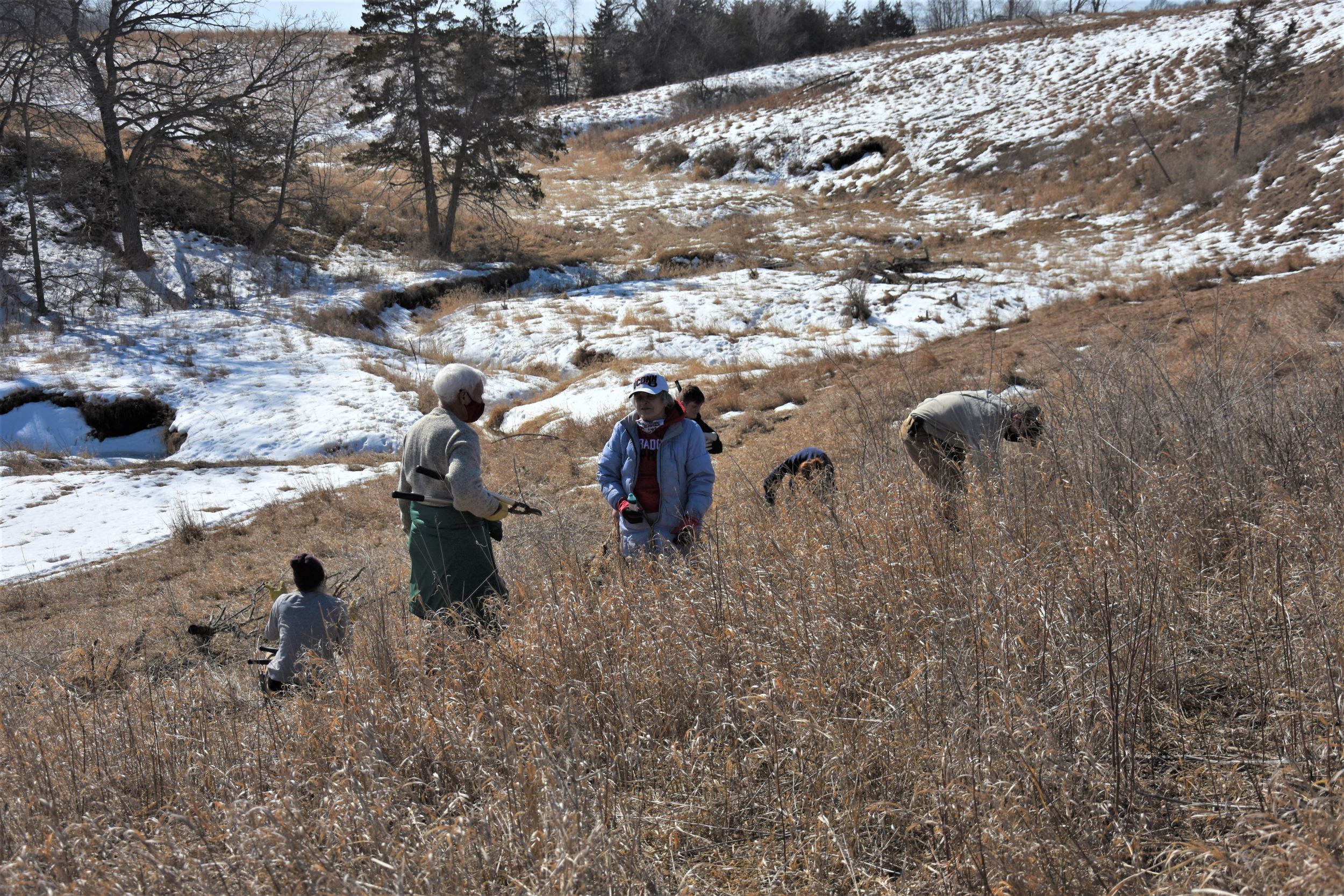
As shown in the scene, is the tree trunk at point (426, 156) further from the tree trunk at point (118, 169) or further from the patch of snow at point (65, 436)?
the patch of snow at point (65, 436)

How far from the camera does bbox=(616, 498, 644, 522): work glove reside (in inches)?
159

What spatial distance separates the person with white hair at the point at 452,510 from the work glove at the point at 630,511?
63 cm

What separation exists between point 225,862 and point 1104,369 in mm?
5398

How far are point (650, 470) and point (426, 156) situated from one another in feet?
78.2

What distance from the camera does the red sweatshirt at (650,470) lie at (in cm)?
413

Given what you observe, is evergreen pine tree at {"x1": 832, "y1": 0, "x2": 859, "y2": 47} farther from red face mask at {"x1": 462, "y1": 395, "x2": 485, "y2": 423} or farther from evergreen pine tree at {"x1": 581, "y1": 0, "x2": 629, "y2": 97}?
red face mask at {"x1": 462, "y1": 395, "x2": 485, "y2": 423}

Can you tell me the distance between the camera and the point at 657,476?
→ 4.12 m

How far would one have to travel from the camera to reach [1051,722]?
2.01m

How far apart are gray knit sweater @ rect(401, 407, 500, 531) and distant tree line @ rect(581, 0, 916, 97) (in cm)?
5760

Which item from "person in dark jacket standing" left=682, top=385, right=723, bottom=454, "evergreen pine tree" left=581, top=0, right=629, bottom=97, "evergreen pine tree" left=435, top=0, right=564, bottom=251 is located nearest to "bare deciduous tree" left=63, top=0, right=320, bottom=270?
"evergreen pine tree" left=435, top=0, right=564, bottom=251

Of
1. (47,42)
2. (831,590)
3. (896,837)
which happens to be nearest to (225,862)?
(896,837)

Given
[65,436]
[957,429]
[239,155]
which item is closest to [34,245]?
[239,155]

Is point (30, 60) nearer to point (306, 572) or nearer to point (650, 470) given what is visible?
point (306, 572)

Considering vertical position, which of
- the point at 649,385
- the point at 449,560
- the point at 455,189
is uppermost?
the point at 455,189
